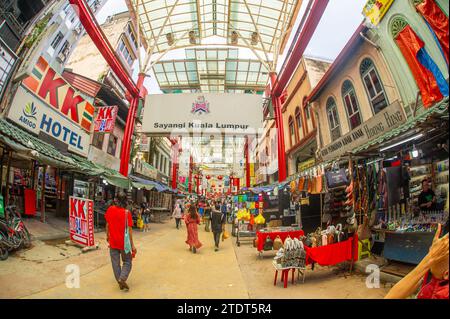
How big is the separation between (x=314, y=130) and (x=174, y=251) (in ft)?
32.0

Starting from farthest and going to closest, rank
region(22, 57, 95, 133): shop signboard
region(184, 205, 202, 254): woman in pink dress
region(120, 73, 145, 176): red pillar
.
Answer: region(120, 73, 145, 176): red pillar
region(22, 57, 95, 133): shop signboard
region(184, 205, 202, 254): woman in pink dress

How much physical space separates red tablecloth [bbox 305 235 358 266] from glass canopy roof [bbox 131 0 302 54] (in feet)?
27.9

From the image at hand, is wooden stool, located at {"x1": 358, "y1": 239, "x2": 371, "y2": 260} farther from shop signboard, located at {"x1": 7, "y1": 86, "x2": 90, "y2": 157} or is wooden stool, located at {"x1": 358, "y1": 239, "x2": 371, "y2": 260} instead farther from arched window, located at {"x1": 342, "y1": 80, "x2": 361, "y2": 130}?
shop signboard, located at {"x1": 7, "y1": 86, "x2": 90, "y2": 157}

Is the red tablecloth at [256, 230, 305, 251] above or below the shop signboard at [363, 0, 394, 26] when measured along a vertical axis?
below

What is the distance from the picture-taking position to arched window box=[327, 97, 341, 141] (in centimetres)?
1152

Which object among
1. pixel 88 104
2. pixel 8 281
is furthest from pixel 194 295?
pixel 88 104

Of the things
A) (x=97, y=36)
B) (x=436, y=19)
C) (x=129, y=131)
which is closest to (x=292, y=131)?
(x=129, y=131)

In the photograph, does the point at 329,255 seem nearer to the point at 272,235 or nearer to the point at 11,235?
the point at 272,235

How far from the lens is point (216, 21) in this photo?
12164 millimetres

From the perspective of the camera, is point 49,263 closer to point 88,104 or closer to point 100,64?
point 88,104

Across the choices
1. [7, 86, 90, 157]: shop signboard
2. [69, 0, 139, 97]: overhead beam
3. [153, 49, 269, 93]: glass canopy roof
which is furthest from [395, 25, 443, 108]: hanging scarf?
[7, 86, 90, 157]: shop signboard

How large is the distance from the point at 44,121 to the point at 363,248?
Answer: 12315 millimetres

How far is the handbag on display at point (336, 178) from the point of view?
6.13 metres

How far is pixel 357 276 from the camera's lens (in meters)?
5.28
